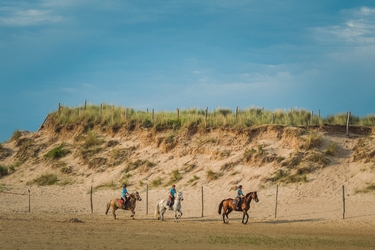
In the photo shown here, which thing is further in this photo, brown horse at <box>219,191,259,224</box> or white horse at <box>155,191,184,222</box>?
white horse at <box>155,191,184,222</box>

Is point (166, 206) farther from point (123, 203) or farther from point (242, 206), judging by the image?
point (242, 206)

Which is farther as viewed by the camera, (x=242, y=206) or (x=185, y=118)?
(x=185, y=118)

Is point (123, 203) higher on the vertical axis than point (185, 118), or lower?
lower

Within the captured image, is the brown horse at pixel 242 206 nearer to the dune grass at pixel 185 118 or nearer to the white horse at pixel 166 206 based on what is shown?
the white horse at pixel 166 206

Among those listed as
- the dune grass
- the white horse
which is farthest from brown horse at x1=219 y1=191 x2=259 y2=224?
the dune grass

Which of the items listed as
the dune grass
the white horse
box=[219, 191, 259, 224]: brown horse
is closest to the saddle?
the white horse

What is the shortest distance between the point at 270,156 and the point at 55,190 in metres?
15.6

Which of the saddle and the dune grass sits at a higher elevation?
the dune grass

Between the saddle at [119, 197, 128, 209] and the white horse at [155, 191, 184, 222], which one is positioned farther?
the saddle at [119, 197, 128, 209]

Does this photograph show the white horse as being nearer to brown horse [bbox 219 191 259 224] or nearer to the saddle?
the saddle

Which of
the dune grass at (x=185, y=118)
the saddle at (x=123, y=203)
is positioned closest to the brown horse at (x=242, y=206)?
the saddle at (x=123, y=203)

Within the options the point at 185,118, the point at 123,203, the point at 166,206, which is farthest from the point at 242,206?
the point at 185,118

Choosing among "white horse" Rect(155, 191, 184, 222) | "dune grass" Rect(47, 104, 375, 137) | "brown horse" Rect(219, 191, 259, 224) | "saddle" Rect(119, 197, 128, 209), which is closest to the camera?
"brown horse" Rect(219, 191, 259, 224)

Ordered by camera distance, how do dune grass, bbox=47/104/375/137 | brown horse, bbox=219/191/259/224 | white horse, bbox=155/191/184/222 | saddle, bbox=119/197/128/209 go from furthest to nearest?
dune grass, bbox=47/104/375/137
saddle, bbox=119/197/128/209
white horse, bbox=155/191/184/222
brown horse, bbox=219/191/259/224
